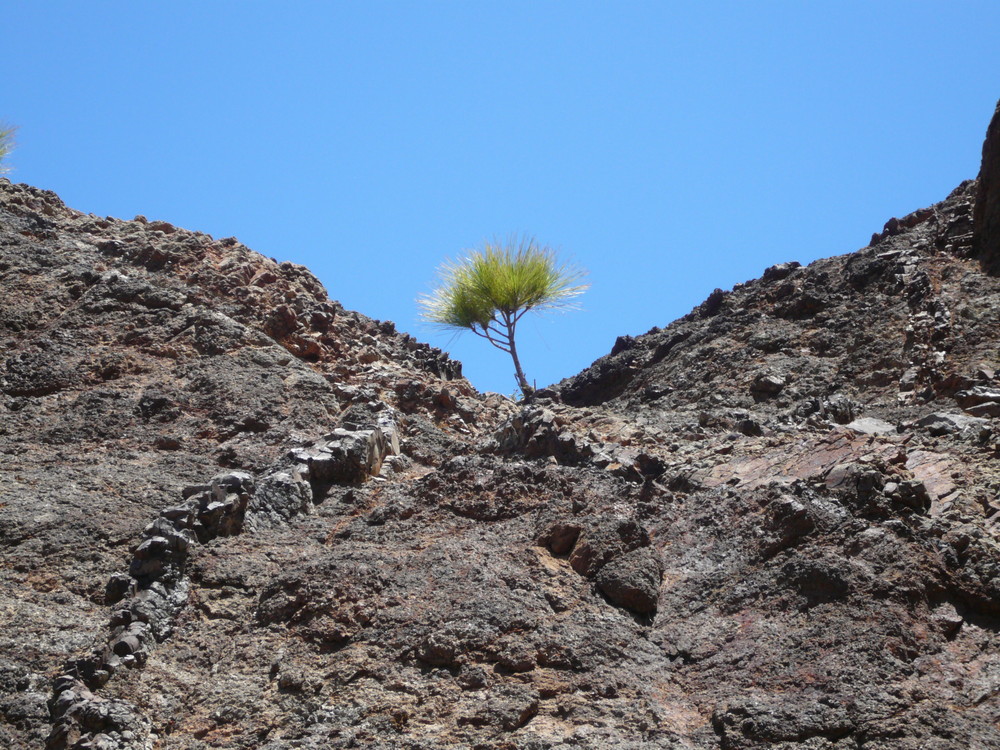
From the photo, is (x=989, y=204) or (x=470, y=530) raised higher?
(x=989, y=204)

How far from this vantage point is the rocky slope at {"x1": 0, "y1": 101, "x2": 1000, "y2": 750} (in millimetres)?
4062

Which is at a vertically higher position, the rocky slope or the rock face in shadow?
the rock face in shadow

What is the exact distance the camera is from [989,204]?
820cm

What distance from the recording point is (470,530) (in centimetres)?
543

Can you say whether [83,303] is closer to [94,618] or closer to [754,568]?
[94,618]

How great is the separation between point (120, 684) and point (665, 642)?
224 centimetres

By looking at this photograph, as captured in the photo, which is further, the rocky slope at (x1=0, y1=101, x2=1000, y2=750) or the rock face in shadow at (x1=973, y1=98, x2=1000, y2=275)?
the rock face in shadow at (x1=973, y1=98, x2=1000, y2=275)

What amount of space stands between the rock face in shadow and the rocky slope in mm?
27

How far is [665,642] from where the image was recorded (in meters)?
4.52

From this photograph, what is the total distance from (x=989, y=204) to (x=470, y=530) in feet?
17.2

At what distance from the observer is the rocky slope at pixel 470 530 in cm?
406

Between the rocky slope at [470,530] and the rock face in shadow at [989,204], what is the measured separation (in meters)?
0.03

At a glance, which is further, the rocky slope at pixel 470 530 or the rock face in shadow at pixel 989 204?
the rock face in shadow at pixel 989 204

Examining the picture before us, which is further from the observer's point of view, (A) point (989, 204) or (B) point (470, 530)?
(A) point (989, 204)
